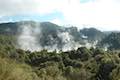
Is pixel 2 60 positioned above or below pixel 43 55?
above

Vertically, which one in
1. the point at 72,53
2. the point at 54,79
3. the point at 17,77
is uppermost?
the point at 17,77

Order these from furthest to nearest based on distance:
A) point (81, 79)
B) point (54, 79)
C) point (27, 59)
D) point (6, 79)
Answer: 1. point (27, 59)
2. point (81, 79)
3. point (54, 79)
4. point (6, 79)

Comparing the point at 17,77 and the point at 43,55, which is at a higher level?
the point at 17,77

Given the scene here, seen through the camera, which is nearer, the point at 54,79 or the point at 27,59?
the point at 54,79

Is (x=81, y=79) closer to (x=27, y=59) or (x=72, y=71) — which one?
(x=72, y=71)

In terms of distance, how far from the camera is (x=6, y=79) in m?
15.0

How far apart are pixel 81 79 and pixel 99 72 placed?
553 cm

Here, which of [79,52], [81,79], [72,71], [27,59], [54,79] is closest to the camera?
[54,79]

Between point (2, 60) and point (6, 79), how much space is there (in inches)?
37.4

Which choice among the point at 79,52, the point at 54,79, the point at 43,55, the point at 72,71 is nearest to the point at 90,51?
the point at 79,52

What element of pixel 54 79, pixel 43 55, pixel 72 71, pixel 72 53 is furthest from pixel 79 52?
pixel 54 79

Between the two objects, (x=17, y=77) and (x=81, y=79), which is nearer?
(x=17, y=77)

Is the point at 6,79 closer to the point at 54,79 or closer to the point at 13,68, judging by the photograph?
the point at 13,68

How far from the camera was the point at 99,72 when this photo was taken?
8031cm
